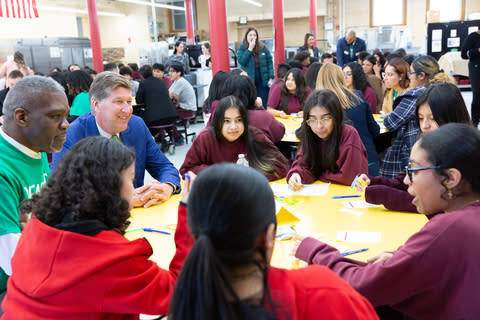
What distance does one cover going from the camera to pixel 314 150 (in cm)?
283

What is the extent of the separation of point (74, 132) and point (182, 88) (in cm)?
509

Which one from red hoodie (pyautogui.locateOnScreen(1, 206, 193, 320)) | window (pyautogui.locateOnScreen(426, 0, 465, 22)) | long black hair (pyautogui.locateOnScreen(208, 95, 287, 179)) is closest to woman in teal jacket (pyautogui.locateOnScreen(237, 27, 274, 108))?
long black hair (pyautogui.locateOnScreen(208, 95, 287, 179))

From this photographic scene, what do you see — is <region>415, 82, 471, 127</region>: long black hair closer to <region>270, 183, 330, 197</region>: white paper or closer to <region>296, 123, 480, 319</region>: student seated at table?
<region>270, 183, 330, 197</region>: white paper

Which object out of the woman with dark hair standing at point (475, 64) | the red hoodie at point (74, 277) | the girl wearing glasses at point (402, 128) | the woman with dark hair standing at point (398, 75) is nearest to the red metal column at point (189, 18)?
the woman with dark hair standing at point (475, 64)

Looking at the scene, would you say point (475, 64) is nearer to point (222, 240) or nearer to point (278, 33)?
point (278, 33)

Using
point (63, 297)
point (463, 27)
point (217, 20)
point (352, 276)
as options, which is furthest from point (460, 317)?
point (463, 27)

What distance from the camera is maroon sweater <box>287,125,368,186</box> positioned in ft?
8.77

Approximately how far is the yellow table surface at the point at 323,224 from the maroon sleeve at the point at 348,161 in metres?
0.16

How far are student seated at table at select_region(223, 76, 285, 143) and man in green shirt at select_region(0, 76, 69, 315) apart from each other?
2.06m

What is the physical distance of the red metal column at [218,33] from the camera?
20.9 ft

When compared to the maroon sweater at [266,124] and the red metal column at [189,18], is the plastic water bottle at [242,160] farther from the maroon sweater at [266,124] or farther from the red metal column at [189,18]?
the red metal column at [189,18]

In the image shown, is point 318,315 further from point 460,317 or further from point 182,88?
point 182,88

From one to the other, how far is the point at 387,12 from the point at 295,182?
1723cm

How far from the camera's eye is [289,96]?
18.3 feet
